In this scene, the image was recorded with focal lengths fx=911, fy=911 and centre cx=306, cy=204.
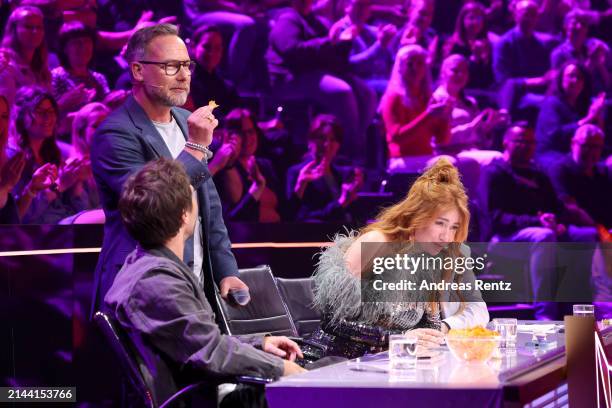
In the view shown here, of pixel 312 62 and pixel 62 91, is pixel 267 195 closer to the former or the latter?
pixel 312 62

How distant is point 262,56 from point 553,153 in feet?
6.38

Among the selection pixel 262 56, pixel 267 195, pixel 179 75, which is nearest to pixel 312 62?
pixel 262 56

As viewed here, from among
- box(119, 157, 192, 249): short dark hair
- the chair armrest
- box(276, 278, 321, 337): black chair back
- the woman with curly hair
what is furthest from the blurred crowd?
box(119, 157, 192, 249): short dark hair

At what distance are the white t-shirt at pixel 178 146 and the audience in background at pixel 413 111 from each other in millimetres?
2962

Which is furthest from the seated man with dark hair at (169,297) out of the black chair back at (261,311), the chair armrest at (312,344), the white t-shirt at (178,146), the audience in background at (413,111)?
the audience in background at (413,111)

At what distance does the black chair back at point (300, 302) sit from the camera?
11.8 ft

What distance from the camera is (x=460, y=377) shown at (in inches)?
70.2

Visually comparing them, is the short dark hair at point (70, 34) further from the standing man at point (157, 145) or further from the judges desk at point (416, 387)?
the judges desk at point (416, 387)

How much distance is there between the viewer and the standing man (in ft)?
8.87

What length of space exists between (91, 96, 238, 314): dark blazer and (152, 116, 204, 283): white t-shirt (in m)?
0.02

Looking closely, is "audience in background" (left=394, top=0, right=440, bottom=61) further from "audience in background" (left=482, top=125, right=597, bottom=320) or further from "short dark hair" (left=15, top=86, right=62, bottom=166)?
"short dark hair" (left=15, top=86, right=62, bottom=166)

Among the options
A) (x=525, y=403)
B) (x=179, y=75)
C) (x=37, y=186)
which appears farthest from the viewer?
(x=37, y=186)

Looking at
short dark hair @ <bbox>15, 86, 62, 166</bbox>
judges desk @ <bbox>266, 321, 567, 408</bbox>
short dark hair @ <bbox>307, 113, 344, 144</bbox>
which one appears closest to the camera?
judges desk @ <bbox>266, 321, 567, 408</bbox>

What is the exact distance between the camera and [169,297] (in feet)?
6.11
